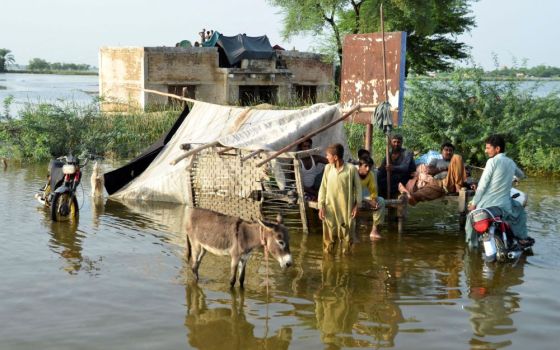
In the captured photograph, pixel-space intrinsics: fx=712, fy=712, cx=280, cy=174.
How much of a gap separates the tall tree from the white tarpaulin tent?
56.1ft

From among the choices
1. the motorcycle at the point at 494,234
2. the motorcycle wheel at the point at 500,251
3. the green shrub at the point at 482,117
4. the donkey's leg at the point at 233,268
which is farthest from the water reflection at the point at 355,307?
the green shrub at the point at 482,117

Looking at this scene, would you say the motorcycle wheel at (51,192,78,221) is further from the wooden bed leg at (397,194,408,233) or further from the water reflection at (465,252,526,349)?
the water reflection at (465,252,526,349)

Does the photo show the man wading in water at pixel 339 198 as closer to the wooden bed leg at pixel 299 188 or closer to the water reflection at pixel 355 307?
the water reflection at pixel 355 307

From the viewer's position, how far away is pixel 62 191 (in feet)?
35.4

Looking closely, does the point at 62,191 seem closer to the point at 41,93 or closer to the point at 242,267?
the point at 242,267

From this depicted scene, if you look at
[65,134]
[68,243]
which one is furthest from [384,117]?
[65,134]

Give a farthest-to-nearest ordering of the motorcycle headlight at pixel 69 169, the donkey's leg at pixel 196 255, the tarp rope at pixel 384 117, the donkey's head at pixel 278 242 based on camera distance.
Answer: the motorcycle headlight at pixel 69 169
the tarp rope at pixel 384 117
the donkey's leg at pixel 196 255
the donkey's head at pixel 278 242

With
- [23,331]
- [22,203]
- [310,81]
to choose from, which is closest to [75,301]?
[23,331]

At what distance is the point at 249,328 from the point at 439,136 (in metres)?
10.9

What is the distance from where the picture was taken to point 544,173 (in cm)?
1609

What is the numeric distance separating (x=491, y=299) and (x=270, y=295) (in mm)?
2278

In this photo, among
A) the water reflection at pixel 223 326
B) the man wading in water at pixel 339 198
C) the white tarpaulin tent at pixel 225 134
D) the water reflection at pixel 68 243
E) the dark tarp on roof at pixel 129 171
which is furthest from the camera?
the dark tarp on roof at pixel 129 171

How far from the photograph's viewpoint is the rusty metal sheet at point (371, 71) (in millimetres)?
10750

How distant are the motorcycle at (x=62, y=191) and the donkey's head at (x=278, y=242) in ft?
16.2
